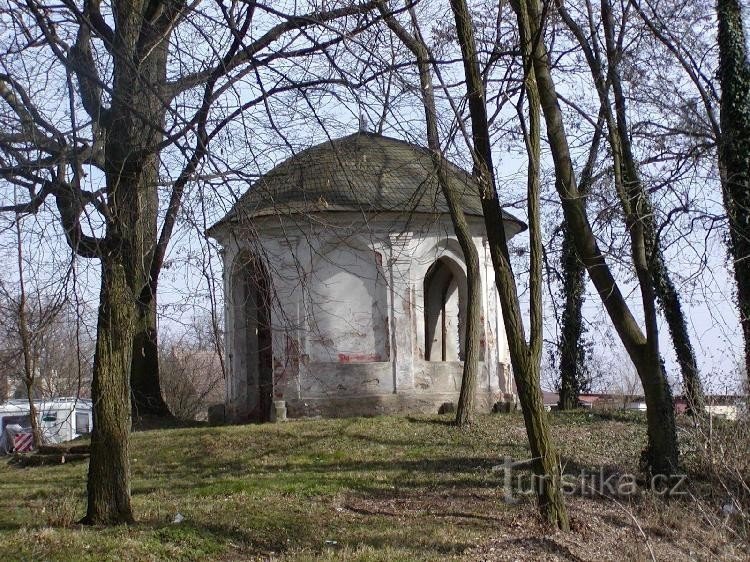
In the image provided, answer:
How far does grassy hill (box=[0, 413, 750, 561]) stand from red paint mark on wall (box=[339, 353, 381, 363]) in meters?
2.53

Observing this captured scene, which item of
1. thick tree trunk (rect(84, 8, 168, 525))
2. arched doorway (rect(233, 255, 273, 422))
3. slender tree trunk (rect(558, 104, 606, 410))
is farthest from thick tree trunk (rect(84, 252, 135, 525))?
slender tree trunk (rect(558, 104, 606, 410))

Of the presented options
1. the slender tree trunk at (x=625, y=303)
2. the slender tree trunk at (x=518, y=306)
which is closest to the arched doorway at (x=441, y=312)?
the slender tree trunk at (x=625, y=303)

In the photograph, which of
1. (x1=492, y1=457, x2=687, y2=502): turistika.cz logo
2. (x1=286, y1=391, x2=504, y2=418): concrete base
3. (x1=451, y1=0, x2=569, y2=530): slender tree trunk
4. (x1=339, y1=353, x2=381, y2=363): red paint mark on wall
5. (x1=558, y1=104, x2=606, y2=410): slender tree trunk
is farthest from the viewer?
(x1=558, y1=104, x2=606, y2=410): slender tree trunk

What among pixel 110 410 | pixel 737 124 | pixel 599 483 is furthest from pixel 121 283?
pixel 737 124

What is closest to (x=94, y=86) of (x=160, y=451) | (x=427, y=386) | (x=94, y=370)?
(x=94, y=370)

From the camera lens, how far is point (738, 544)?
8.96 metres

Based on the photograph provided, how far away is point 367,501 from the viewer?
12297 mm

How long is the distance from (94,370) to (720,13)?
49.6ft

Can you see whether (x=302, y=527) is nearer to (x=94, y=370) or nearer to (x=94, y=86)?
(x=94, y=370)

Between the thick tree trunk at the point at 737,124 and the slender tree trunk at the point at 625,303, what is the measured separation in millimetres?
4377

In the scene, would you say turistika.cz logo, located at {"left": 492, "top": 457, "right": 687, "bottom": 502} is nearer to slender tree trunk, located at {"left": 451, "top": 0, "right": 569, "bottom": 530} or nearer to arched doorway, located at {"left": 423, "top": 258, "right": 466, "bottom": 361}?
slender tree trunk, located at {"left": 451, "top": 0, "right": 569, "bottom": 530}

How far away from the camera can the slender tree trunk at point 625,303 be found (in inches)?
501

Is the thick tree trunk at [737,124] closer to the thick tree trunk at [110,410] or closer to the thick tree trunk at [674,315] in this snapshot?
the thick tree trunk at [674,315]

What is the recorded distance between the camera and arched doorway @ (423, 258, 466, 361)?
82.6ft
